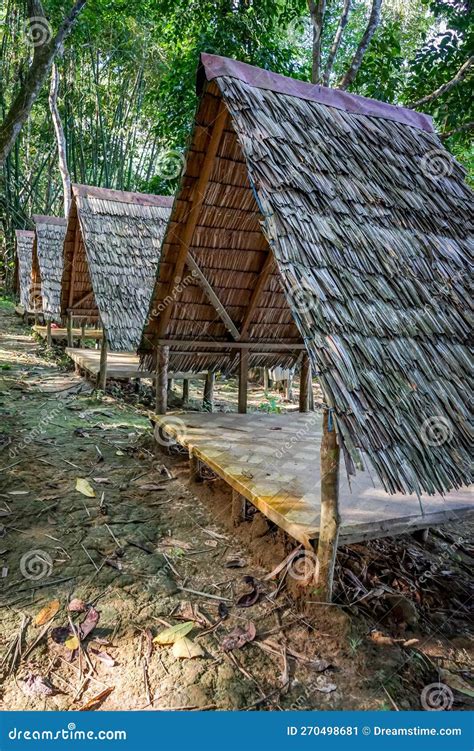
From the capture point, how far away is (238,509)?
12.2 ft

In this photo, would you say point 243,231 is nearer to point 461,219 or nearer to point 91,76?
point 461,219

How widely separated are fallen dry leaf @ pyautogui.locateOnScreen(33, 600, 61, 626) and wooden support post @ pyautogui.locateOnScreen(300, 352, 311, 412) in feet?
12.0

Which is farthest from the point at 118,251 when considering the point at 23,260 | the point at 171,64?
the point at 23,260

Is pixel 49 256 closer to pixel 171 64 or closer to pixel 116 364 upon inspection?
pixel 171 64

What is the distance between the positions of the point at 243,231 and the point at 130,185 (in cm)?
1357

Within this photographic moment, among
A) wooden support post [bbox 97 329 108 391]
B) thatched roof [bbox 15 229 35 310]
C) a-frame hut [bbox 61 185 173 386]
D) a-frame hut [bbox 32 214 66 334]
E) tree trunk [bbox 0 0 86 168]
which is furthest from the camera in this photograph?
thatched roof [bbox 15 229 35 310]

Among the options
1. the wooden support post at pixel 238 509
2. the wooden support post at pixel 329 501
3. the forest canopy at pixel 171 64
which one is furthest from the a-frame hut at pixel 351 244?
the wooden support post at pixel 238 509

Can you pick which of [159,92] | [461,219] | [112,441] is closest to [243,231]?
[461,219]

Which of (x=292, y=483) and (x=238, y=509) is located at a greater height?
(x=292, y=483)

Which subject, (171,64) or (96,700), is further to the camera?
(171,64)

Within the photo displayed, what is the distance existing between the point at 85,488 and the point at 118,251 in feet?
14.5

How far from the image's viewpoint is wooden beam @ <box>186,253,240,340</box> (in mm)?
4473

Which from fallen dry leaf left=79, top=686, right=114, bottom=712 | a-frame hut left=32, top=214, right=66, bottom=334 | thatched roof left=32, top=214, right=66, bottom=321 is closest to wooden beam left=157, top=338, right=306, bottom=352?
fallen dry leaf left=79, top=686, right=114, bottom=712

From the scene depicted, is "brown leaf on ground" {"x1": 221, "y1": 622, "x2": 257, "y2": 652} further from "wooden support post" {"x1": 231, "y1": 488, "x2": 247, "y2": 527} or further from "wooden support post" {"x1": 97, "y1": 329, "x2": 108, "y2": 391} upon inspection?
"wooden support post" {"x1": 97, "y1": 329, "x2": 108, "y2": 391}
